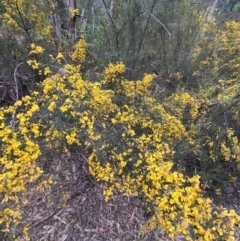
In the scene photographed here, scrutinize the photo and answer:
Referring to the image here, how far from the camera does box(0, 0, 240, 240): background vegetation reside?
186cm

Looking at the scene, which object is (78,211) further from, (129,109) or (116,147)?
(129,109)

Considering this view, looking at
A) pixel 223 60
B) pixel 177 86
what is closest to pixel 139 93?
pixel 177 86

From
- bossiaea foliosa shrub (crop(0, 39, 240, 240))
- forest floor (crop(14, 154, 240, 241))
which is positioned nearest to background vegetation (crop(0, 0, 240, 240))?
bossiaea foliosa shrub (crop(0, 39, 240, 240))

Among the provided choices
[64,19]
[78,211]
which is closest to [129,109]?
[78,211]

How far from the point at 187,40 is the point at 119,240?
2985 mm

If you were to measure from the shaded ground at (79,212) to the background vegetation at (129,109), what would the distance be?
0.17 meters

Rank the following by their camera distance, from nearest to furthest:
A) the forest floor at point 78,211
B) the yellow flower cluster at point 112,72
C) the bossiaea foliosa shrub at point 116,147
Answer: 1. the bossiaea foliosa shrub at point 116,147
2. the forest floor at point 78,211
3. the yellow flower cluster at point 112,72

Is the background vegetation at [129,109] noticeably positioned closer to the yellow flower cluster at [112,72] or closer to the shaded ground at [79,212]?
the yellow flower cluster at [112,72]

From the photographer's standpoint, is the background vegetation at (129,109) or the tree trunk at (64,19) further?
the tree trunk at (64,19)

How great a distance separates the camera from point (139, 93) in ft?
9.23

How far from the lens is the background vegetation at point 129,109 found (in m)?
1.86

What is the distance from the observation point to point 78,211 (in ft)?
7.84

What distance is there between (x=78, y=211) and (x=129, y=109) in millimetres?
1094

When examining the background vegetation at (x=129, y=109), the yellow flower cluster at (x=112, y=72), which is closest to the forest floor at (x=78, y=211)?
the background vegetation at (x=129, y=109)
